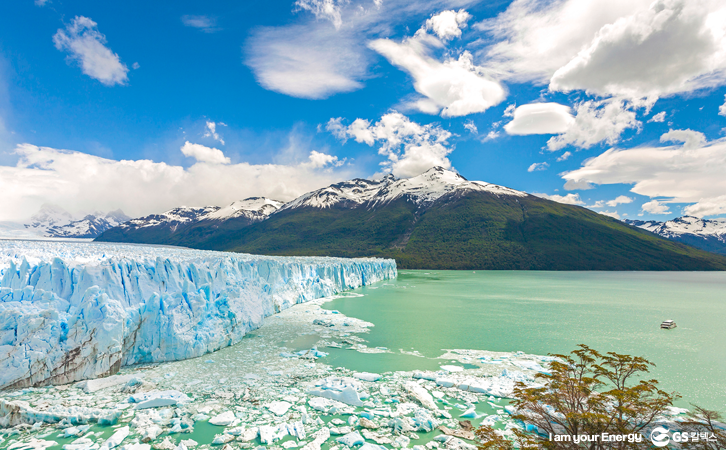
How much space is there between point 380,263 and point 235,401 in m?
38.2

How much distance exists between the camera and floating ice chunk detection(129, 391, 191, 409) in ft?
25.0

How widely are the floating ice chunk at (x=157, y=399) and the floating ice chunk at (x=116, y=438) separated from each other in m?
0.97

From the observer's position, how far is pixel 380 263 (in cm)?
4578

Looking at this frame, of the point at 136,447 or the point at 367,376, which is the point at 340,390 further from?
the point at 136,447

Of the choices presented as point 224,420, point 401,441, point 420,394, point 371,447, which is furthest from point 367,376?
point 224,420

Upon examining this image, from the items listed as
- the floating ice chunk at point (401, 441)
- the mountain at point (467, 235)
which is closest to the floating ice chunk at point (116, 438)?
the floating ice chunk at point (401, 441)

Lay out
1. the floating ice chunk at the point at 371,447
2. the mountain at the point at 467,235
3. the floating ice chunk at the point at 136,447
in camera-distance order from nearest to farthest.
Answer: the floating ice chunk at the point at 136,447
the floating ice chunk at the point at 371,447
the mountain at the point at 467,235

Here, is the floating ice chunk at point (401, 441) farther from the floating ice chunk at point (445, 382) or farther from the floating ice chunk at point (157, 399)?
the floating ice chunk at point (157, 399)

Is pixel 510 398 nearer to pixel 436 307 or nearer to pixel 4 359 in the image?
pixel 4 359

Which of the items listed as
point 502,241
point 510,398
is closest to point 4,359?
point 510,398

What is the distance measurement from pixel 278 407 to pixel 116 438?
3221 mm

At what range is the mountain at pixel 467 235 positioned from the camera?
81.7 m

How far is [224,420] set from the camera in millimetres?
7121

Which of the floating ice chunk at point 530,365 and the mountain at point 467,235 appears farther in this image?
the mountain at point 467,235
